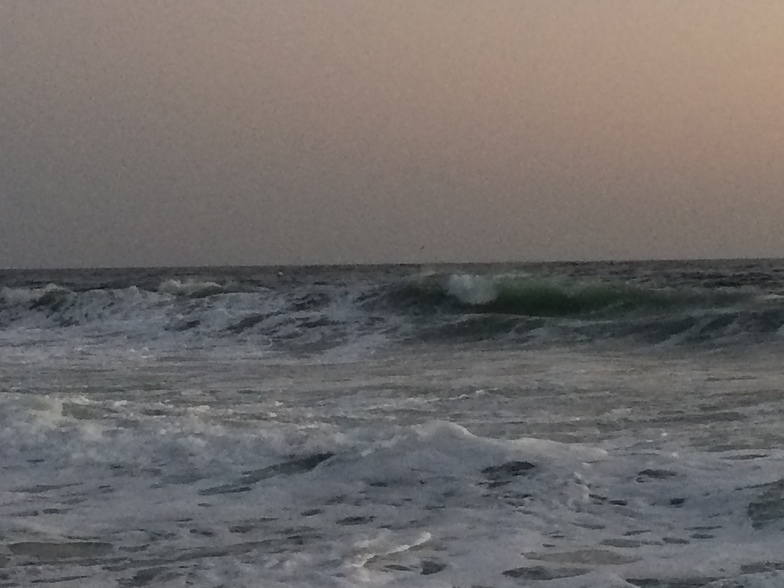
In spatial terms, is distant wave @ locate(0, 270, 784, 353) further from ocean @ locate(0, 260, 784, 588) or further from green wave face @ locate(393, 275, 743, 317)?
ocean @ locate(0, 260, 784, 588)

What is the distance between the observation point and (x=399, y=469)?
179 inches

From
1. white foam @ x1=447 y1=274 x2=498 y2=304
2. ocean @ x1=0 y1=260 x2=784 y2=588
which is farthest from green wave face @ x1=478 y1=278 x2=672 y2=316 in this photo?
ocean @ x1=0 y1=260 x2=784 y2=588

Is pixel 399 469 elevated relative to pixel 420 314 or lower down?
lower down

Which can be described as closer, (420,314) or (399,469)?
(399,469)

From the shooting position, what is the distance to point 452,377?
26.6ft

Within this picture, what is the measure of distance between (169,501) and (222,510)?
291 millimetres

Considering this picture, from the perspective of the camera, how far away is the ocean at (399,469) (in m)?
3.30

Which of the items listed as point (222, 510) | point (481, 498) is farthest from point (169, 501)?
point (481, 498)

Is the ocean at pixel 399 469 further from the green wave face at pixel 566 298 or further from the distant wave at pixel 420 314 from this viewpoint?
the green wave face at pixel 566 298

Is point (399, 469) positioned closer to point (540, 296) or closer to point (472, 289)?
point (540, 296)

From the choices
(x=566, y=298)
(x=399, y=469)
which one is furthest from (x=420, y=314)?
(x=399, y=469)

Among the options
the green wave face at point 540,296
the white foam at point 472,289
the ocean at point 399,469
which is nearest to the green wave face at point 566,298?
the green wave face at point 540,296

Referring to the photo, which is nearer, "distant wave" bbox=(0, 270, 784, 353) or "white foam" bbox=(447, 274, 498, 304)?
"distant wave" bbox=(0, 270, 784, 353)

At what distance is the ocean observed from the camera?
3305mm
